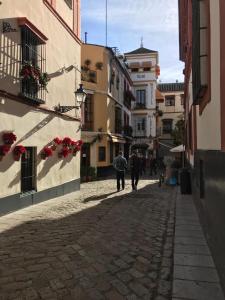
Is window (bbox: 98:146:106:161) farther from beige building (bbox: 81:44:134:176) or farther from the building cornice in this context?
the building cornice

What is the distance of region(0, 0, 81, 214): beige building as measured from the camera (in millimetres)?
9141

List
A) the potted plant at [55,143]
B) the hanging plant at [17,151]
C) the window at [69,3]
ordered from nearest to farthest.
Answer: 1. the hanging plant at [17,151]
2. the potted plant at [55,143]
3. the window at [69,3]

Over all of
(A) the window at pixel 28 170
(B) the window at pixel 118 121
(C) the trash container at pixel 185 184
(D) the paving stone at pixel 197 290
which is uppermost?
(B) the window at pixel 118 121

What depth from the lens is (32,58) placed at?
10727 millimetres

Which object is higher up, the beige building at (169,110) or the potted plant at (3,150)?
the beige building at (169,110)

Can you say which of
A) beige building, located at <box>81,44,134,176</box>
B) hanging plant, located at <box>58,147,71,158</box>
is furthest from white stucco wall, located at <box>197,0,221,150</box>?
beige building, located at <box>81,44,134,176</box>

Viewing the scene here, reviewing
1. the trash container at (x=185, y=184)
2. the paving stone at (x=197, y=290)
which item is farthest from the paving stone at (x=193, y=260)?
the trash container at (x=185, y=184)

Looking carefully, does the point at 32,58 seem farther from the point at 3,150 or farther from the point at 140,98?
the point at 140,98

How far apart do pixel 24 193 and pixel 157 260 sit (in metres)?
5.62

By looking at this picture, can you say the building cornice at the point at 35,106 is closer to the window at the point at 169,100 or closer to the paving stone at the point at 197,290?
the paving stone at the point at 197,290

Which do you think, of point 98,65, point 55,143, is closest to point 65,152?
point 55,143

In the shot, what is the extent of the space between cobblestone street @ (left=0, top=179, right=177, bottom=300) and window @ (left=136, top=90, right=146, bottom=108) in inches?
1220

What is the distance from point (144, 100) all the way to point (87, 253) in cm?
3603

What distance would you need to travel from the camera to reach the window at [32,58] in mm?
9995
